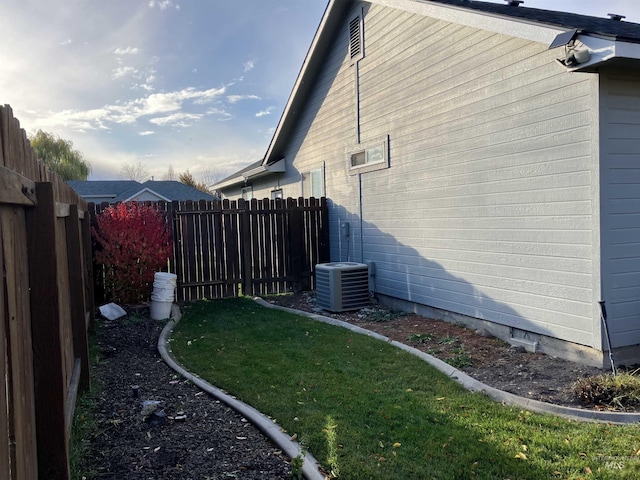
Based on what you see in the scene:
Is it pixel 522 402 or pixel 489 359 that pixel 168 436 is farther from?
pixel 489 359

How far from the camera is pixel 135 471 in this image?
2939mm

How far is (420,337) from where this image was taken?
20.4 feet

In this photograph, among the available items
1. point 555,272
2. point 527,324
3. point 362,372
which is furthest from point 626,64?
point 362,372

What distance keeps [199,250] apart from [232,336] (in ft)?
11.7

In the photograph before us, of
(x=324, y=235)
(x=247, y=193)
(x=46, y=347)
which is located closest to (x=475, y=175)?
(x=324, y=235)

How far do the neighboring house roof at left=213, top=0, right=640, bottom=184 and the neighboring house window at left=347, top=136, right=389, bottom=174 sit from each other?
88.4 inches

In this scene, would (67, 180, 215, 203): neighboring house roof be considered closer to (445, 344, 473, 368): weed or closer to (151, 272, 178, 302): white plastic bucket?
(151, 272, 178, 302): white plastic bucket

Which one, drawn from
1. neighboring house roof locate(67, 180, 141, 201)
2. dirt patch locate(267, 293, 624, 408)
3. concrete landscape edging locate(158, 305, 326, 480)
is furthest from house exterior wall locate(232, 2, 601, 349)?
neighboring house roof locate(67, 180, 141, 201)

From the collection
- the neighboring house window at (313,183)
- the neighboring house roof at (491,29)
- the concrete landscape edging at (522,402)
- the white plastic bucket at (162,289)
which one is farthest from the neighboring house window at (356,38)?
the concrete landscape edging at (522,402)

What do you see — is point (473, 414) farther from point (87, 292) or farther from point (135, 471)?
point (87, 292)

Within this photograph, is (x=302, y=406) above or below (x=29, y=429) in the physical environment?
below

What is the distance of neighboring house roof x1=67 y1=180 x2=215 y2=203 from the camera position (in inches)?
1131

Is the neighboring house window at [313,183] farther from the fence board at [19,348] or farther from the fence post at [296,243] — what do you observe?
the fence board at [19,348]

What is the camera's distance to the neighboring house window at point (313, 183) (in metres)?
11.2
